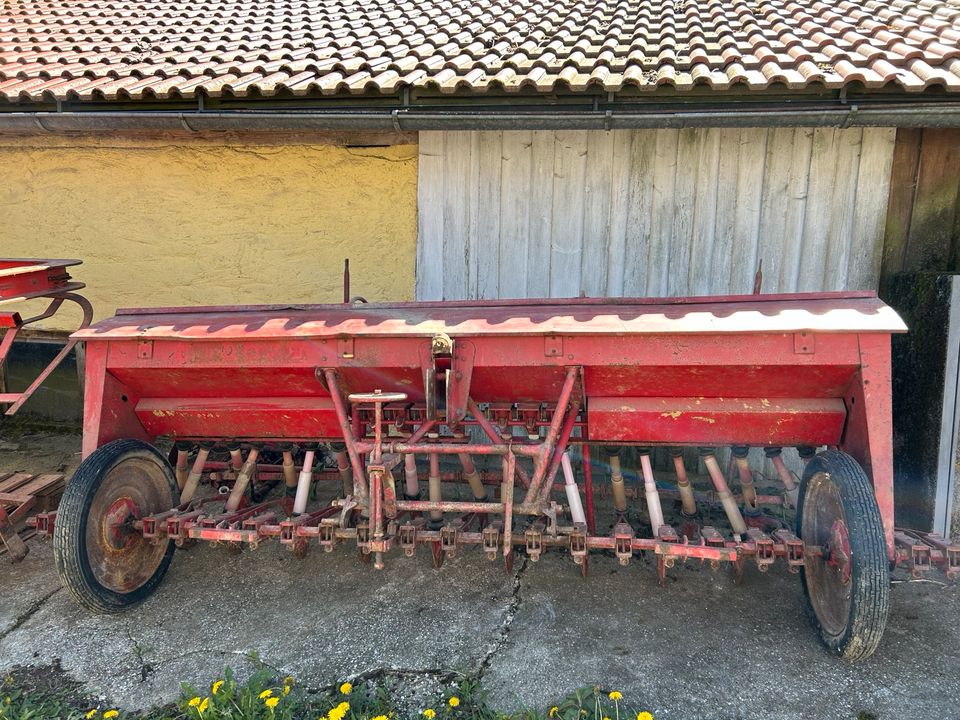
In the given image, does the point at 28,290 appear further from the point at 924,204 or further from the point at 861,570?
the point at 924,204

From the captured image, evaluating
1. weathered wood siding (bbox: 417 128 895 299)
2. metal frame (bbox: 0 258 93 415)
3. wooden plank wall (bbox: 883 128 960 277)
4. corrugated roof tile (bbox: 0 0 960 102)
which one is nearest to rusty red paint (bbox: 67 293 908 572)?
metal frame (bbox: 0 258 93 415)

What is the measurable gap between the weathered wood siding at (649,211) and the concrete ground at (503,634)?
2.30 meters

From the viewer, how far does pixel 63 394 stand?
19.7 feet

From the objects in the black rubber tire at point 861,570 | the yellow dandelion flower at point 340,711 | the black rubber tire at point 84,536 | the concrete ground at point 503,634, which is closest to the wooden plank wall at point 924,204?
the concrete ground at point 503,634

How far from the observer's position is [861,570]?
2.39m

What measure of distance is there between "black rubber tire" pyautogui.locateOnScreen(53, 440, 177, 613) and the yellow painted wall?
240 centimetres

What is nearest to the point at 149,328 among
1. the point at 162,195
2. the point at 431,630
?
the point at 431,630

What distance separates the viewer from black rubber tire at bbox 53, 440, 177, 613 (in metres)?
2.79

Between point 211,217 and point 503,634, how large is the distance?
14.5ft

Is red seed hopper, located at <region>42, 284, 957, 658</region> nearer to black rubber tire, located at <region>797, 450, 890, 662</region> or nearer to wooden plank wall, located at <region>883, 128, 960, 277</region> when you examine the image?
black rubber tire, located at <region>797, 450, 890, 662</region>

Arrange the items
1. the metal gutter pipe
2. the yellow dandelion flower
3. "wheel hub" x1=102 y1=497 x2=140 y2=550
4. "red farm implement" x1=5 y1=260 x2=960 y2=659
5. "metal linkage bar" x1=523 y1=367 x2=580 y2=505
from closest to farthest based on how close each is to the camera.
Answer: the yellow dandelion flower
"red farm implement" x1=5 y1=260 x2=960 y2=659
"metal linkage bar" x1=523 y1=367 x2=580 y2=505
"wheel hub" x1=102 y1=497 x2=140 y2=550
the metal gutter pipe

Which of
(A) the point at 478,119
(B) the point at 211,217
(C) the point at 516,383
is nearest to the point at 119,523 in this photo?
(C) the point at 516,383

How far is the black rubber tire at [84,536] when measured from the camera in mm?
2795

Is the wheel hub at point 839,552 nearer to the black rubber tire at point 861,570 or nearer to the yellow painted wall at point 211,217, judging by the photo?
the black rubber tire at point 861,570
